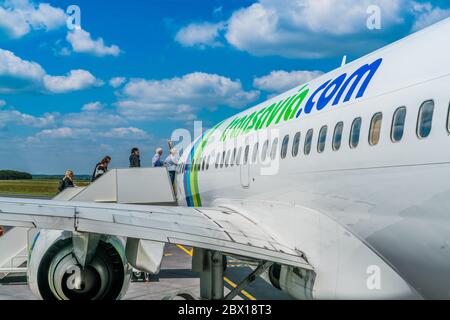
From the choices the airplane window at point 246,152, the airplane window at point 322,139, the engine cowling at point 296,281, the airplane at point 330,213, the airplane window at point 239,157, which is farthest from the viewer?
the airplane window at point 239,157

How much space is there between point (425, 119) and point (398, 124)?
→ 0.51 meters

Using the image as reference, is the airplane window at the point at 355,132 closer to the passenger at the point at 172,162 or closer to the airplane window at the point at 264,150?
the airplane window at the point at 264,150

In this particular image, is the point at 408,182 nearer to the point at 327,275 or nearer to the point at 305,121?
the point at 327,275

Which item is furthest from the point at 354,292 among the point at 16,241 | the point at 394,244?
the point at 16,241

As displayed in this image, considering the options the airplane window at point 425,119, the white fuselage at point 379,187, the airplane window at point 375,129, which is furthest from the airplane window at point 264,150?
the airplane window at point 425,119

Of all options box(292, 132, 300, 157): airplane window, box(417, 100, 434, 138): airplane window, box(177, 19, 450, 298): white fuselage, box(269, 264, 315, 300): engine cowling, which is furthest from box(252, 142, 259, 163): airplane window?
box(417, 100, 434, 138): airplane window

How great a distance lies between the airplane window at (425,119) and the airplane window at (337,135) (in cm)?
180

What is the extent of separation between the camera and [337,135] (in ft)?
26.2

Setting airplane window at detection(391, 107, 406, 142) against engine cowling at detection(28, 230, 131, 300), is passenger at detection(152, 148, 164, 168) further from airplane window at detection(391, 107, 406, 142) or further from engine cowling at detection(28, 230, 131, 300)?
airplane window at detection(391, 107, 406, 142)

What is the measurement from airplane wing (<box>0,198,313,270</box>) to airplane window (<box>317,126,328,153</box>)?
1.69 m

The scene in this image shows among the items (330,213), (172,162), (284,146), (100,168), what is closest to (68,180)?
(100,168)

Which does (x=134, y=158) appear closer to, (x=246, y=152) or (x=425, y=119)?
(x=246, y=152)

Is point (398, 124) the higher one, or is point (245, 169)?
point (398, 124)

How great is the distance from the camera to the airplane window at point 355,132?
7404 millimetres
